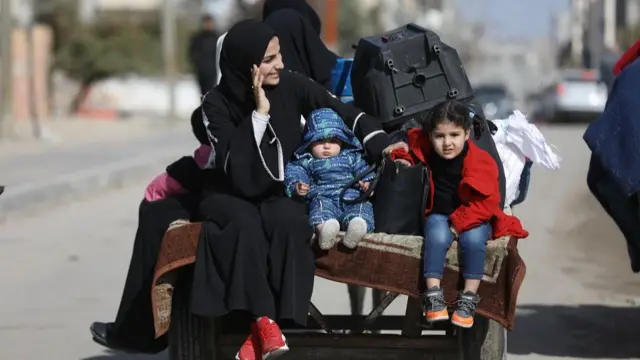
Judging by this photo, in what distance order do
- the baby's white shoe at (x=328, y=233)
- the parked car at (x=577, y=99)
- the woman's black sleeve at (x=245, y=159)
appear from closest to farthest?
the baby's white shoe at (x=328, y=233) < the woman's black sleeve at (x=245, y=159) < the parked car at (x=577, y=99)

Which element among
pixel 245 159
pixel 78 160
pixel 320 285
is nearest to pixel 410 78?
pixel 245 159

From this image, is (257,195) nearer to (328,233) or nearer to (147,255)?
(328,233)

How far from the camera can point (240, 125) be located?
552 cm

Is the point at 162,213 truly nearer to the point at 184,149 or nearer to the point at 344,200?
the point at 344,200

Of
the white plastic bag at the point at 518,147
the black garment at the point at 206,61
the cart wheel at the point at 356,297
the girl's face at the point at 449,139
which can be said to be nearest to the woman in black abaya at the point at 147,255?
the girl's face at the point at 449,139

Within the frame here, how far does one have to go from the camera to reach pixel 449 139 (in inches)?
208

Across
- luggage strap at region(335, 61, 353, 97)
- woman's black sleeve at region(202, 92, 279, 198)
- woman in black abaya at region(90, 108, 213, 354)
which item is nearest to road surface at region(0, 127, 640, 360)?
woman in black abaya at region(90, 108, 213, 354)

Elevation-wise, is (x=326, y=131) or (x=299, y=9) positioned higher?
(x=299, y=9)

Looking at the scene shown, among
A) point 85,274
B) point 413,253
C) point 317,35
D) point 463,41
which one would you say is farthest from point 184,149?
point 463,41

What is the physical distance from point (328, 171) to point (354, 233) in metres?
0.41

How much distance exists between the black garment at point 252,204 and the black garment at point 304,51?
87cm

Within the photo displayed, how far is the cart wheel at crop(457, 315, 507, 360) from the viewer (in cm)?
531

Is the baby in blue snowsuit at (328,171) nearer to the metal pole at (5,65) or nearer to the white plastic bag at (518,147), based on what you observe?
the white plastic bag at (518,147)

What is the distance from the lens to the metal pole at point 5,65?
2475 centimetres
